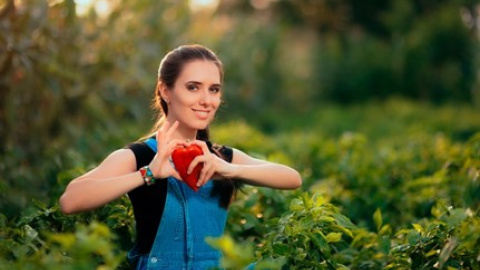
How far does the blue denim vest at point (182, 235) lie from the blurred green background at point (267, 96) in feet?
2.31

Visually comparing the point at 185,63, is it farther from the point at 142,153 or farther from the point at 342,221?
the point at 342,221

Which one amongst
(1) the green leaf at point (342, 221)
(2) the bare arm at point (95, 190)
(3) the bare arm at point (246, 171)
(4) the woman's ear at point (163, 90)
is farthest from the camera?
(4) the woman's ear at point (163, 90)

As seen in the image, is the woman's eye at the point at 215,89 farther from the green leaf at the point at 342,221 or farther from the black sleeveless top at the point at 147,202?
the green leaf at the point at 342,221

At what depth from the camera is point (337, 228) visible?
3.73 m

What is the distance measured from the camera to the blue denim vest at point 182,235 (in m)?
3.29

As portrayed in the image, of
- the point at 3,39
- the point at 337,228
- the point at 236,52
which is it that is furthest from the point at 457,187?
the point at 236,52

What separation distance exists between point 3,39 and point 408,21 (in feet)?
62.7

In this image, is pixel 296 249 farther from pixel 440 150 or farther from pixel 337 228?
pixel 440 150

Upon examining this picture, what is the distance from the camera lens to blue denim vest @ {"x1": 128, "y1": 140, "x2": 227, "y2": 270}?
129 inches

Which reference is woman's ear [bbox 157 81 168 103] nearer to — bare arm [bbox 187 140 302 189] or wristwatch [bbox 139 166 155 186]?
bare arm [bbox 187 140 302 189]

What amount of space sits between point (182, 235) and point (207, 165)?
1.18ft

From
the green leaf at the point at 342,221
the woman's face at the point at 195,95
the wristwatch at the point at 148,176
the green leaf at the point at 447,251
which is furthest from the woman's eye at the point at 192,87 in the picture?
the green leaf at the point at 447,251

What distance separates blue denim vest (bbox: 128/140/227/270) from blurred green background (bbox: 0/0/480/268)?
2.31 ft

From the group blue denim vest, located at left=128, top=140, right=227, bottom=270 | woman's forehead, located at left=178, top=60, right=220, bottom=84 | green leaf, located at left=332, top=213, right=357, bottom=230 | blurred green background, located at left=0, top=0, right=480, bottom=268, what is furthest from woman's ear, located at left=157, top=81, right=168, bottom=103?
green leaf, located at left=332, top=213, right=357, bottom=230
